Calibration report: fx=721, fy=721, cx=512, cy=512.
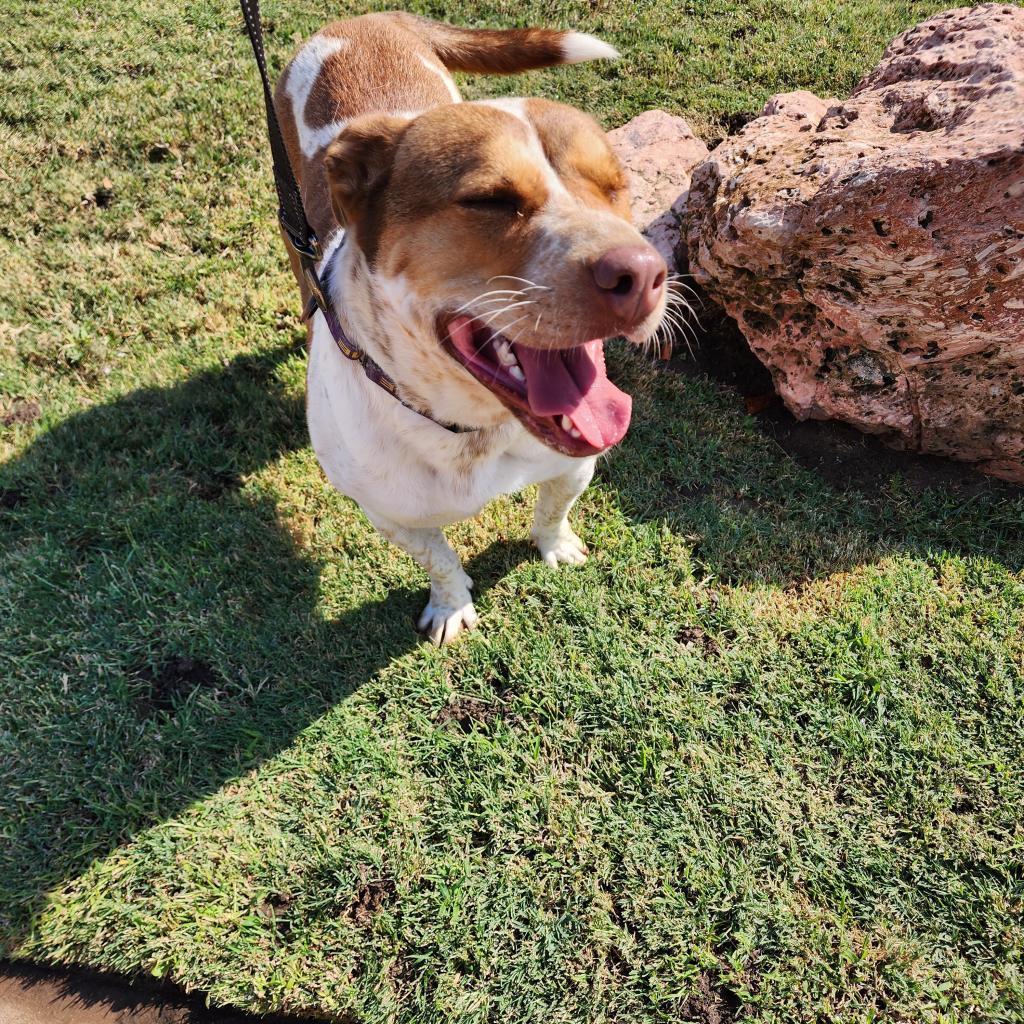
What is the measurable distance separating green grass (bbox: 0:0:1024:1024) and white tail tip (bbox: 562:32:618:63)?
61.0 inches

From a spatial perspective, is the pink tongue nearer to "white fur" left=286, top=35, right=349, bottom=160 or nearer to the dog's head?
the dog's head

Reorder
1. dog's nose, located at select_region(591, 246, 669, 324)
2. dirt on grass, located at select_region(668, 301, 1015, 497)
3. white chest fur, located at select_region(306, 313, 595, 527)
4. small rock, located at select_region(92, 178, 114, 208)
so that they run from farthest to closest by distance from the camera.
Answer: small rock, located at select_region(92, 178, 114, 208) < dirt on grass, located at select_region(668, 301, 1015, 497) < white chest fur, located at select_region(306, 313, 595, 527) < dog's nose, located at select_region(591, 246, 669, 324)

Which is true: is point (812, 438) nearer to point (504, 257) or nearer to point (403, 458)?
point (403, 458)

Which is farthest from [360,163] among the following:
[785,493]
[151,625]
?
[785,493]

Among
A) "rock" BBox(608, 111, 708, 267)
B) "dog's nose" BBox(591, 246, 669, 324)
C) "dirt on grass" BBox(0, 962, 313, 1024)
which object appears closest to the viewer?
"dog's nose" BBox(591, 246, 669, 324)

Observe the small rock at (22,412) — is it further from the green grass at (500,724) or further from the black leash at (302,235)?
the black leash at (302,235)

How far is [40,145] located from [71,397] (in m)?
2.69

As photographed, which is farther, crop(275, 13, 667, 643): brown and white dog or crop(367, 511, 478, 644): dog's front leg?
crop(367, 511, 478, 644): dog's front leg

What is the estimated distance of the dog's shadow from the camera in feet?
9.73

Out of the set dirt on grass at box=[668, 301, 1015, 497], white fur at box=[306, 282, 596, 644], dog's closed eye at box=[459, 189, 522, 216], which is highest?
dog's closed eye at box=[459, 189, 522, 216]

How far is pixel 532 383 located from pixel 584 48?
80.5 inches

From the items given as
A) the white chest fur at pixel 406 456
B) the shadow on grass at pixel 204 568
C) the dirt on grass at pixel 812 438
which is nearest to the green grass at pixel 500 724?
the shadow on grass at pixel 204 568

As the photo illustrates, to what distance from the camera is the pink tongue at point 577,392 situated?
6.59ft

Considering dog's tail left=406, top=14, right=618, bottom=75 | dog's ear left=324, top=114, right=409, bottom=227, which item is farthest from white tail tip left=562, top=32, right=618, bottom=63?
dog's ear left=324, top=114, right=409, bottom=227
